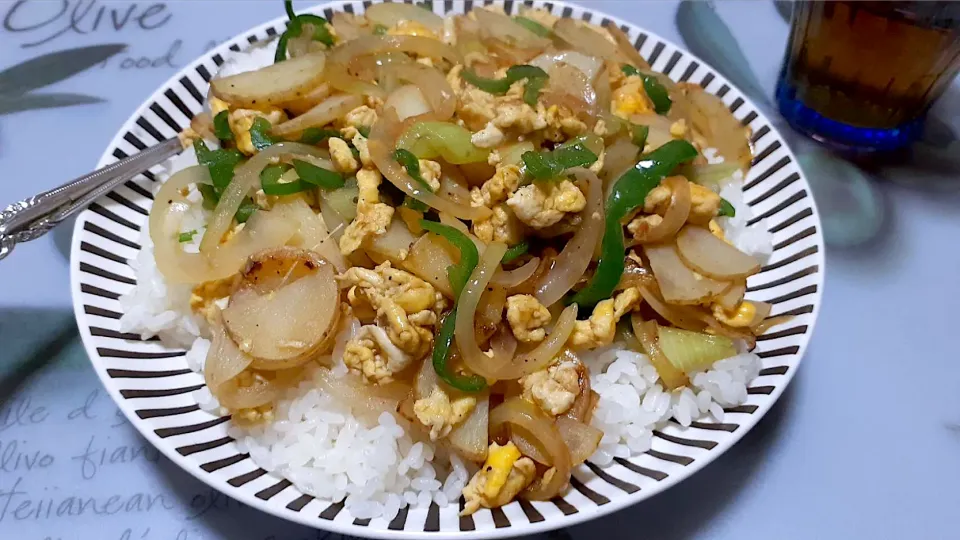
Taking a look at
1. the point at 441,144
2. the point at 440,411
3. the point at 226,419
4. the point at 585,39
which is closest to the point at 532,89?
the point at 441,144

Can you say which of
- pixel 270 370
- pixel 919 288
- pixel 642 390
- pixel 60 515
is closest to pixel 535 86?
pixel 642 390

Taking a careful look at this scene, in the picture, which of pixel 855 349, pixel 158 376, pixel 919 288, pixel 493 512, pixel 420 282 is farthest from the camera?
pixel 919 288

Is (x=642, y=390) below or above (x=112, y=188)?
below

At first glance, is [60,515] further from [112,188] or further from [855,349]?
[855,349]

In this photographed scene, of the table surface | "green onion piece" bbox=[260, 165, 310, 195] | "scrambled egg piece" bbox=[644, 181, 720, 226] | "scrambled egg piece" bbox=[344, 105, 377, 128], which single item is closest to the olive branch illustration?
the table surface

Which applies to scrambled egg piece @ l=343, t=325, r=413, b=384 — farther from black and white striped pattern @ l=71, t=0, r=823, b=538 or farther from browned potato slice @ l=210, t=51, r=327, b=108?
browned potato slice @ l=210, t=51, r=327, b=108

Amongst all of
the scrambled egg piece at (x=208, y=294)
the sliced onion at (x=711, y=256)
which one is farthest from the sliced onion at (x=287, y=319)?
the sliced onion at (x=711, y=256)

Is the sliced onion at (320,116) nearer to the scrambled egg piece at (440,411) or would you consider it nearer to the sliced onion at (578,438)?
the scrambled egg piece at (440,411)

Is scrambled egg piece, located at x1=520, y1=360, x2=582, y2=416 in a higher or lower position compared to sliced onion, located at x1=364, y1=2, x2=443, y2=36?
lower
